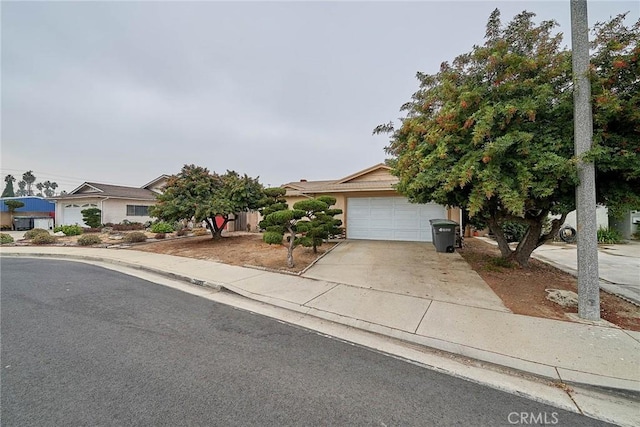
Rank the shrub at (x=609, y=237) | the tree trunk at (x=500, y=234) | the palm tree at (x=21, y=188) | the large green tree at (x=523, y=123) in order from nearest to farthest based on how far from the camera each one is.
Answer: the large green tree at (x=523, y=123)
the tree trunk at (x=500, y=234)
the shrub at (x=609, y=237)
the palm tree at (x=21, y=188)

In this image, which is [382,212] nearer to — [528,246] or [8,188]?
[528,246]

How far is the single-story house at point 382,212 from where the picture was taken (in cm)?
1202

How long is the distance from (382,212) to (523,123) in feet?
26.5

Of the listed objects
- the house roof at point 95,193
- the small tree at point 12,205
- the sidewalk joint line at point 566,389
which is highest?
the house roof at point 95,193

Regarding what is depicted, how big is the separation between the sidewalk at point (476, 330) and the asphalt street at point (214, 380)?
2.10 ft

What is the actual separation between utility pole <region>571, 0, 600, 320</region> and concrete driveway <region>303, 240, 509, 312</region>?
118 centimetres

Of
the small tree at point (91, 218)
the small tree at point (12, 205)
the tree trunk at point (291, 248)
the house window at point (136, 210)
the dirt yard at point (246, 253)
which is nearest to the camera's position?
the tree trunk at point (291, 248)

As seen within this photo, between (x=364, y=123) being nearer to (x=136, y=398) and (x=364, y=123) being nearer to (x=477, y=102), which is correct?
(x=477, y=102)

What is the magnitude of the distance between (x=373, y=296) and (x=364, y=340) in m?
1.63

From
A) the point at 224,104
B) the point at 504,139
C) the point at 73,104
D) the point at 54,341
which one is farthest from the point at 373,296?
the point at 73,104

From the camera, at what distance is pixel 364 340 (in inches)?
139

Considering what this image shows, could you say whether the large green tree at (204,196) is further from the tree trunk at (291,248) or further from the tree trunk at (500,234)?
the tree trunk at (500,234)

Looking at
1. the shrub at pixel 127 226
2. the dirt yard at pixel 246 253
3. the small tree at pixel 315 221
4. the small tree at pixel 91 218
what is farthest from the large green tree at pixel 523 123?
the small tree at pixel 91 218

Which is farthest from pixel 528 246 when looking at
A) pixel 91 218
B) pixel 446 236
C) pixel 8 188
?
pixel 8 188
